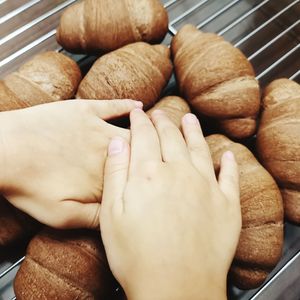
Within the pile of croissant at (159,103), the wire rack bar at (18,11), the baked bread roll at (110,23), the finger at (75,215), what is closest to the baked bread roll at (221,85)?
the pile of croissant at (159,103)

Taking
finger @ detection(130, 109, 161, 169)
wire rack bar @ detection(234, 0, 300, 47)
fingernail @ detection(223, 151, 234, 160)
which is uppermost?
finger @ detection(130, 109, 161, 169)

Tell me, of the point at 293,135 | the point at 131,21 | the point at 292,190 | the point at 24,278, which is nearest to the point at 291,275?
the point at 292,190

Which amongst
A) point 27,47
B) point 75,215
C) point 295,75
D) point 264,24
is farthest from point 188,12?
point 75,215

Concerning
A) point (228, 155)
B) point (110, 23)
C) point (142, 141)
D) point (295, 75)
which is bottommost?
point (295, 75)

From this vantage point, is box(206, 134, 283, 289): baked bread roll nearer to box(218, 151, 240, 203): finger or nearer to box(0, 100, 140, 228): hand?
box(218, 151, 240, 203): finger

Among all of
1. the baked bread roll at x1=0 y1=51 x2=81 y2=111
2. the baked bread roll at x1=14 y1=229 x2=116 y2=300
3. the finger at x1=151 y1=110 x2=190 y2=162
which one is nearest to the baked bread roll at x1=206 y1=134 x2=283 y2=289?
the finger at x1=151 y1=110 x2=190 y2=162

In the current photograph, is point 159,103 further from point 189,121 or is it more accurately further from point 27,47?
point 27,47

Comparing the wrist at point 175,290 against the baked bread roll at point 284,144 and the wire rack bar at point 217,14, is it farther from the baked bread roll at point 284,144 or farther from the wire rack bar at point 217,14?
the wire rack bar at point 217,14
